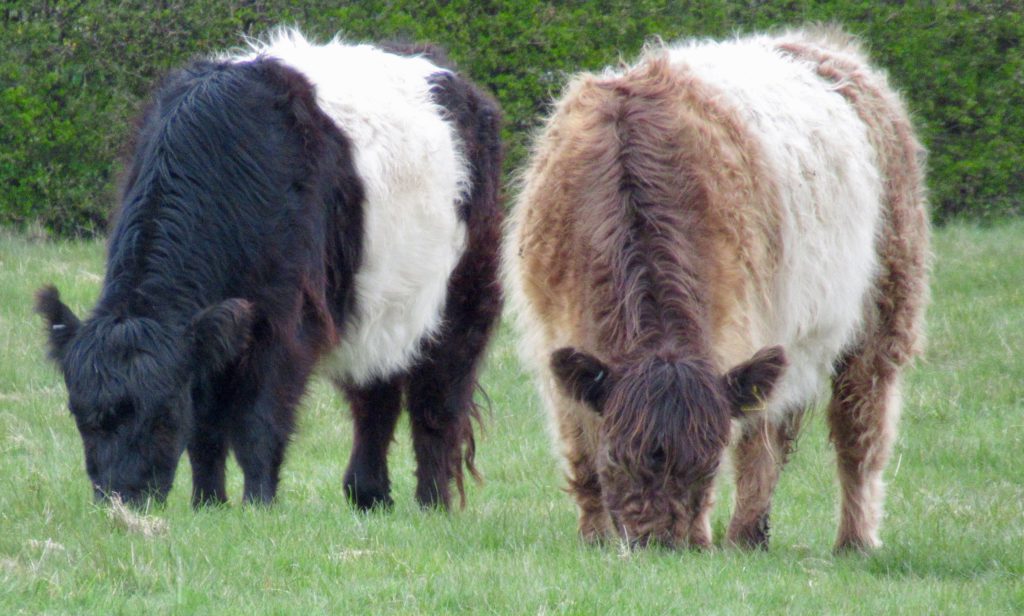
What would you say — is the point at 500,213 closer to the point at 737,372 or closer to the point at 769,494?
the point at 769,494

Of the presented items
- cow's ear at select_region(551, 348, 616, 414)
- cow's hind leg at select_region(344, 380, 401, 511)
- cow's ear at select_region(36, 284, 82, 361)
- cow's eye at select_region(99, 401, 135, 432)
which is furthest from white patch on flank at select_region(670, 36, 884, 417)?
cow's ear at select_region(36, 284, 82, 361)

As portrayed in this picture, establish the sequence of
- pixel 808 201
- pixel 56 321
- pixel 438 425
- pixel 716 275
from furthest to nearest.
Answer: pixel 438 425, pixel 808 201, pixel 56 321, pixel 716 275

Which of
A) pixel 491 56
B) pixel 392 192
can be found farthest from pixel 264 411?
pixel 491 56

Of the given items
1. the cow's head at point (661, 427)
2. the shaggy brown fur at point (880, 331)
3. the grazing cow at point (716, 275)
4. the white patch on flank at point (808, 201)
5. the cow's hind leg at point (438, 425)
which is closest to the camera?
the cow's head at point (661, 427)

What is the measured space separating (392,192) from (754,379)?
2692 millimetres

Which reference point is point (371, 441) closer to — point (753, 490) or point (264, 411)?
point (264, 411)

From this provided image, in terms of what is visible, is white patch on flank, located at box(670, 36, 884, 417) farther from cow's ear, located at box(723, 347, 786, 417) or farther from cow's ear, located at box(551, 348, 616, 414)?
cow's ear, located at box(551, 348, 616, 414)

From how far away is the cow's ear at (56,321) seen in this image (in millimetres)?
6027

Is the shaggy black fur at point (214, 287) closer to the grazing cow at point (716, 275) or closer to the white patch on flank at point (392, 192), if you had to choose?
the white patch on flank at point (392, 192)

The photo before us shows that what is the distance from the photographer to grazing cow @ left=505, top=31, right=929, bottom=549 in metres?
5.28

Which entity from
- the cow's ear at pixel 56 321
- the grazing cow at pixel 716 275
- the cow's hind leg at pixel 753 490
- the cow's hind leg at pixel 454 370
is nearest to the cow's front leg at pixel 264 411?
the cow's ear at pixel 56 321

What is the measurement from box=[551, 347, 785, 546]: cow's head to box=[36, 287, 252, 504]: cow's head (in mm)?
1608

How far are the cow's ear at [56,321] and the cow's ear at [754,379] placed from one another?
2.82 metres

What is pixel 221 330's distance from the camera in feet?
19.5
